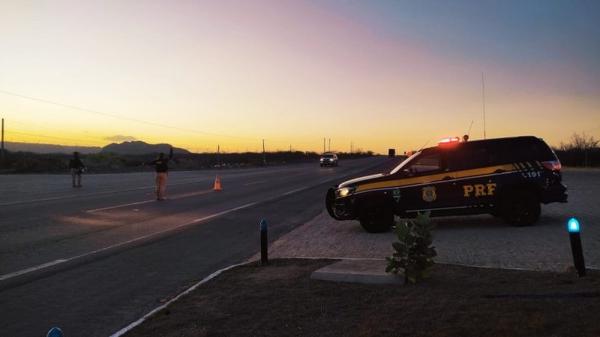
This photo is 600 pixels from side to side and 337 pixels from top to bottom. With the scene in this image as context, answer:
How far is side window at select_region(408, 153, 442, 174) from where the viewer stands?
11.8m

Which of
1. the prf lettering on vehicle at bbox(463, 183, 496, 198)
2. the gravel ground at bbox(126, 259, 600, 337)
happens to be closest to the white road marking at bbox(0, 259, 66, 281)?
the gravel ground at bbox(126, 259, 600, 337)

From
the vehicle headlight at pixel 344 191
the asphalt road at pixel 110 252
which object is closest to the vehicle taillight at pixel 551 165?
the vehicle headlight at pixel 344 191

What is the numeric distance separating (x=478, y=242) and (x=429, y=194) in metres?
2.01

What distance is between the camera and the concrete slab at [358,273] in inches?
262

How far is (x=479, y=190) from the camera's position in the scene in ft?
38.6

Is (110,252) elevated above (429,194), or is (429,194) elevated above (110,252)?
(429,194)

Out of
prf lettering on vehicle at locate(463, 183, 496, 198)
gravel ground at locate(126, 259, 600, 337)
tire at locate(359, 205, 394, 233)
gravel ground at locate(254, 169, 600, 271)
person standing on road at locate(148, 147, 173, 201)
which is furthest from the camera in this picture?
person standing on road at locate(148, 147, 173, 201)

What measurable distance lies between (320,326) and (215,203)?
577 inches

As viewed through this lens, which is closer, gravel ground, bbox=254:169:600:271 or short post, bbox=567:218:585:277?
short post, bbox=567:218:585:277

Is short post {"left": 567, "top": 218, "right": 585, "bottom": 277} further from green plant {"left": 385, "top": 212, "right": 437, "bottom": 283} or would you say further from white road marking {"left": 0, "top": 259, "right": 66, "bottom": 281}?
white road marking {"left": 0, "top": 259, "right": 66, "bottom": 281}

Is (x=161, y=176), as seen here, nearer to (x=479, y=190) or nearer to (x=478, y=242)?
(x=479, y=190)

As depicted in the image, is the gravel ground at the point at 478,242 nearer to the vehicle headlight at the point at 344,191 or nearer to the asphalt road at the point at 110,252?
the vehicle headlight at the point at 344,191

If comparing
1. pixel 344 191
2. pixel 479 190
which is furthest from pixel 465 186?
pixel 344 191

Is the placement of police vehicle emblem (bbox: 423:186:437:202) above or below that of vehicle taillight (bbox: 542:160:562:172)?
below
